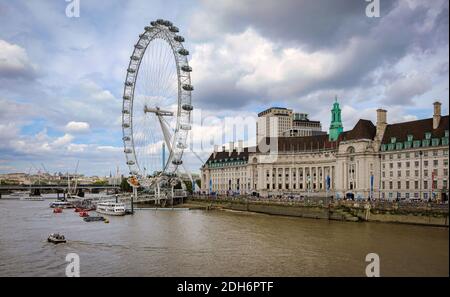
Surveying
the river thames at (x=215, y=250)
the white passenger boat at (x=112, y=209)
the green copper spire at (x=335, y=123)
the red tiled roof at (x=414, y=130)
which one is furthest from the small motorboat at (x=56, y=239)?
the green copper spire at (x=335, y=123)

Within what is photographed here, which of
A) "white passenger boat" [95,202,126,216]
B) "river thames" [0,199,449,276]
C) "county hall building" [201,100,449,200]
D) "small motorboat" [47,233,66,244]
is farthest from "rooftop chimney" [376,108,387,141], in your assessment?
"small motorboat" [47,233,66,244]

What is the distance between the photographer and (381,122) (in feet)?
250

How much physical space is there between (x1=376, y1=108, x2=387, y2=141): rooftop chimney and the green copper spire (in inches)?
712

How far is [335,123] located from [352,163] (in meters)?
19.7

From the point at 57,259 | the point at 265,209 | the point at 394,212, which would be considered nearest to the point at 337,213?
the point at 394,212

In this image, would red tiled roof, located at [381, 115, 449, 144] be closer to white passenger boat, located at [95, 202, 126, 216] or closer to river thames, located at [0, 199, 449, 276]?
river thames, located at [0, 199, 449, 276]

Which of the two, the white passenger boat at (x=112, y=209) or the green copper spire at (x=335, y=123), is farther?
the green copper spire at (x=335, y=123)

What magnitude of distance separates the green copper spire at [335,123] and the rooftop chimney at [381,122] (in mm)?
18081

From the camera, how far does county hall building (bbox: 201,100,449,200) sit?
210ft

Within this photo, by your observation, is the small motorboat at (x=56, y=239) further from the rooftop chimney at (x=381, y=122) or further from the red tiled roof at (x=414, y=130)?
the rooftop chimney at (x=381, y=122)

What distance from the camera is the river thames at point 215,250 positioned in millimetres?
24625

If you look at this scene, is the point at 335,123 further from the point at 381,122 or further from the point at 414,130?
the point at 414,130

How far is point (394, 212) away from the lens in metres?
49.8
